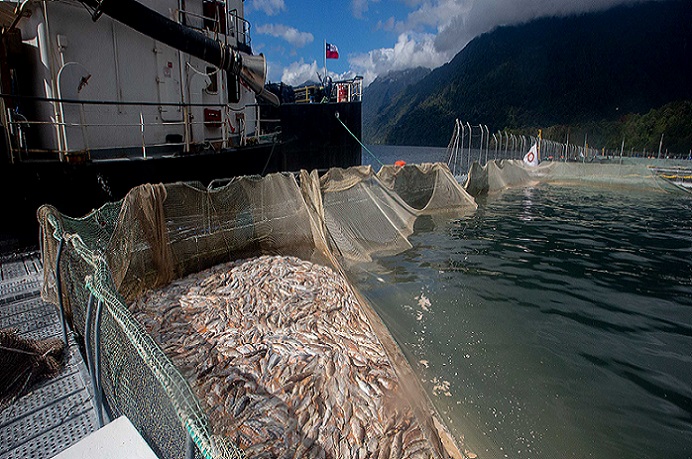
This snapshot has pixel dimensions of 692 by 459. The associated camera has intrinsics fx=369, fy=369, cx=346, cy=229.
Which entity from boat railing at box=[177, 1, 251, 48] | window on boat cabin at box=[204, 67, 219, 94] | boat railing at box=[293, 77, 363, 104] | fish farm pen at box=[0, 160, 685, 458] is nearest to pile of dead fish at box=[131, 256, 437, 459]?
fish farm pen at box=[0, 160, 685, 458]

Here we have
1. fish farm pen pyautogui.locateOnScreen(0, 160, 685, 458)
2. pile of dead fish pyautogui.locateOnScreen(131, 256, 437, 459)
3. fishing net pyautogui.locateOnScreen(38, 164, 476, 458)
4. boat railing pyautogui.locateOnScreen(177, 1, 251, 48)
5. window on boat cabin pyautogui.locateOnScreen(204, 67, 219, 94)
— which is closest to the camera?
fishing net pyautogui.locateOnScreen(38, 164, 476, 458)

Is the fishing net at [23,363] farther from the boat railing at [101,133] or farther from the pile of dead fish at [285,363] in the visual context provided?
the boat railing at [101,133]

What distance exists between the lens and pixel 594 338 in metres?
7.08

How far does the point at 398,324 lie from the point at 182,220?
4864mm

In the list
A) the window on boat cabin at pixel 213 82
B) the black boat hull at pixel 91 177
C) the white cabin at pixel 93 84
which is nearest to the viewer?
the black boat hull at pixel 91 177

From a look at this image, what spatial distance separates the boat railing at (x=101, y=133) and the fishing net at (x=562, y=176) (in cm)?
1447

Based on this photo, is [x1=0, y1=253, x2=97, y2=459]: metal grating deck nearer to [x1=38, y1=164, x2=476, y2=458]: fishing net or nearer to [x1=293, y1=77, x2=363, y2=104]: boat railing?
[x1=38, y1=164, x2=476, y2=458]: fishing net

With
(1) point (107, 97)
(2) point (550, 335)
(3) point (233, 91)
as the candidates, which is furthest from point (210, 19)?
Result: (2) point (550, 335)

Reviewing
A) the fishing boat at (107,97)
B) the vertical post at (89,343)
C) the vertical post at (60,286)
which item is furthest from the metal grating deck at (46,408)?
the fishing boat at (107,97)

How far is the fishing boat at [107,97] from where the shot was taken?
27.8 ft

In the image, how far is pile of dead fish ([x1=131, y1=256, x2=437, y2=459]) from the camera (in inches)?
164

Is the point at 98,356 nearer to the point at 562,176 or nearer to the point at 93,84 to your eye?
the point at 93,84

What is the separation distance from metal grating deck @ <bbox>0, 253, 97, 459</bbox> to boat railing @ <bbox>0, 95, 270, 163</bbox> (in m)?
4.27

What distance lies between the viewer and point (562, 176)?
2878 cm
